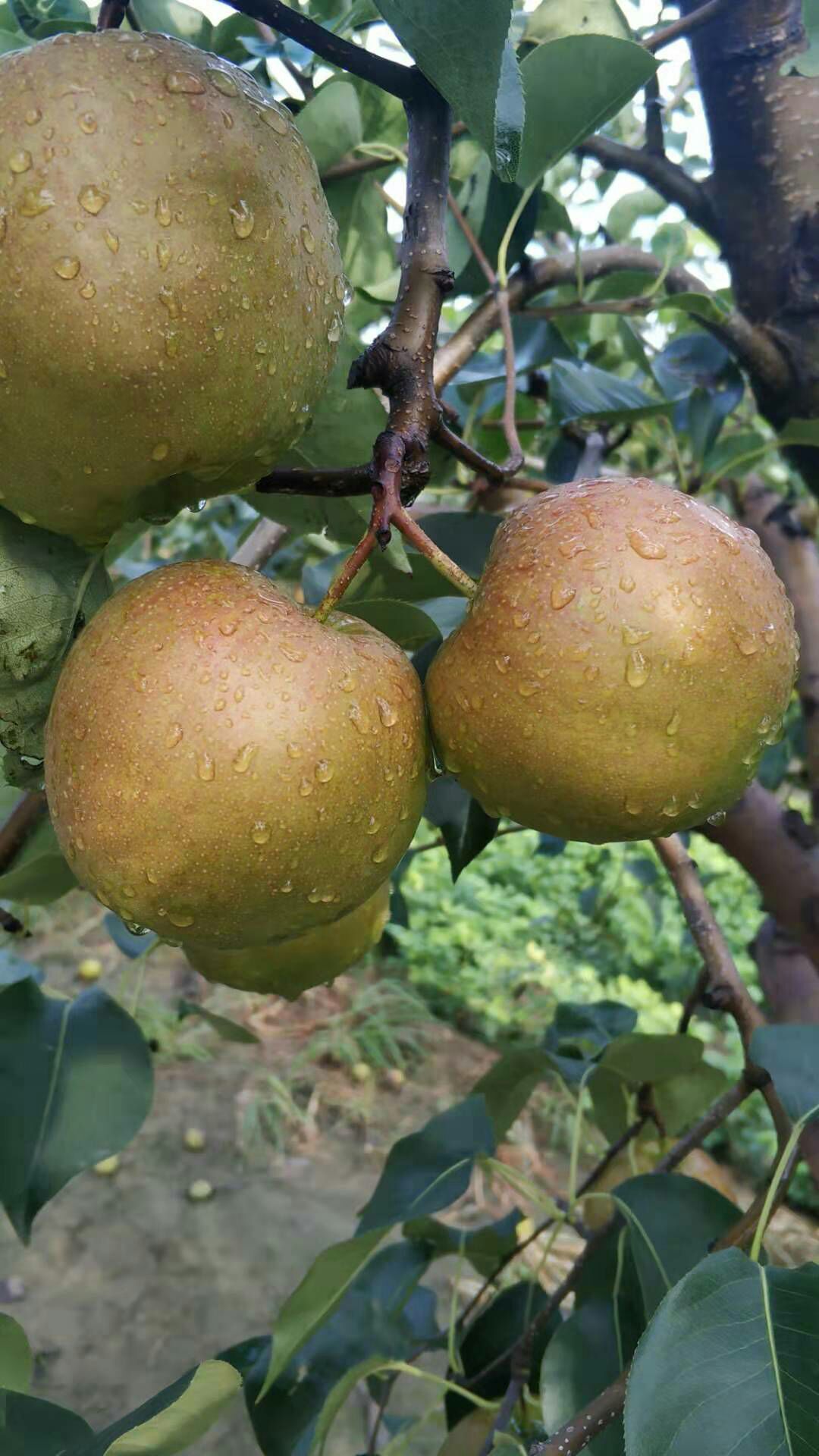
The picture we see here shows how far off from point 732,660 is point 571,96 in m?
0.54

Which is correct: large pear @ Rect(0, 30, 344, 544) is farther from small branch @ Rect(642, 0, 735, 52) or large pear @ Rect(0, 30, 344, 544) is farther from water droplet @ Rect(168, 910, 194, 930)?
small branch @ Rect(642, 0, 735, 52)

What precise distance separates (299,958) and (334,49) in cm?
57

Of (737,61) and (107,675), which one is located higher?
(737,61)

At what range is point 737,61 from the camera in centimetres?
103

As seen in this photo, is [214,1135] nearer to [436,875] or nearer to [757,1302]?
[436,875]

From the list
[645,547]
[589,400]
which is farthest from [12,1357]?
[589,400]

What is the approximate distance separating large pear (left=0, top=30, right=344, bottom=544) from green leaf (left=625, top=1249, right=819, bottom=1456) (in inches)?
20.0

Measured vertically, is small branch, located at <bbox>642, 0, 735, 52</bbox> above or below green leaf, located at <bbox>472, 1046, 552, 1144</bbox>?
above

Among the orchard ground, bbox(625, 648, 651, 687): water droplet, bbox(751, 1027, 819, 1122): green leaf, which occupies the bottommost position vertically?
the orchard ground

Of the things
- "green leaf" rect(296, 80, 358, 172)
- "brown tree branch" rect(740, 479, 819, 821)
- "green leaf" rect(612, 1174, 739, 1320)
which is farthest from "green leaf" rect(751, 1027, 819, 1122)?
"green leaf" rect(296, 80, 358, 172)

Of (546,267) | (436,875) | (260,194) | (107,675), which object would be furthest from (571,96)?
(436,875)

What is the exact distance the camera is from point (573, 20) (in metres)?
0.95

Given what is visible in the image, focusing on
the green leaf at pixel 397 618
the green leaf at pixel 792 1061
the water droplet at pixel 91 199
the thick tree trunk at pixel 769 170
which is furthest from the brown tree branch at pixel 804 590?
the water droplet at pixel 91 199

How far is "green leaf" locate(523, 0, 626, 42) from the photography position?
949mm
